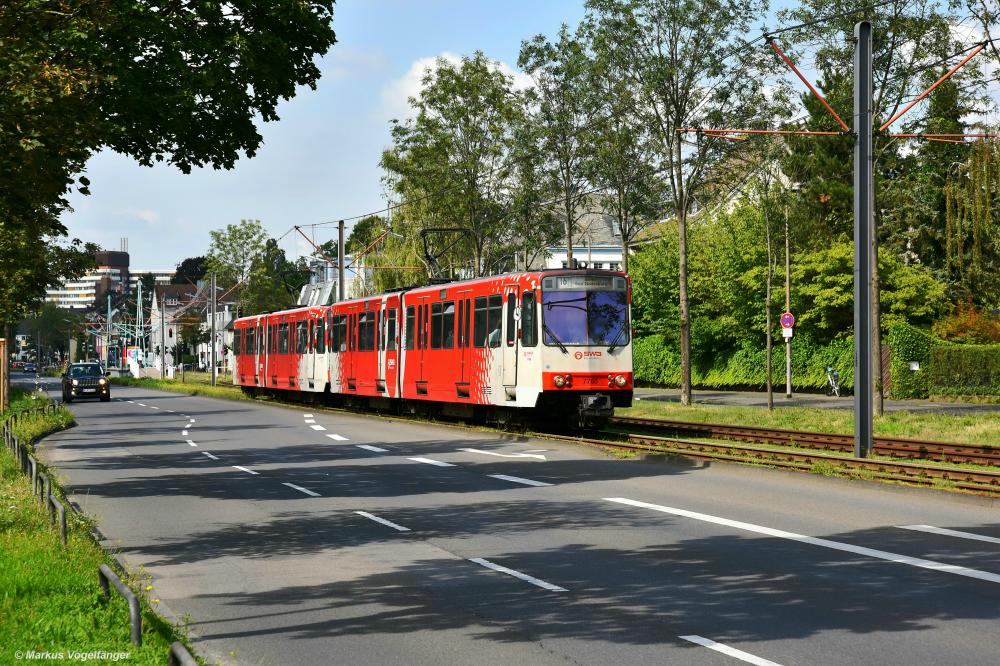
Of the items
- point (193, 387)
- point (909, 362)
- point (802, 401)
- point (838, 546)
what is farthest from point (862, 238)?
point (193, 387)

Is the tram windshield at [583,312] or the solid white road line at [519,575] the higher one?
the tram windshield at [583,312]

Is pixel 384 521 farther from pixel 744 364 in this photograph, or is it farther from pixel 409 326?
pixel 744 364

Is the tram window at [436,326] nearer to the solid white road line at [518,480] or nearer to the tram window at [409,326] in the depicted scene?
the tram window at [409,326]

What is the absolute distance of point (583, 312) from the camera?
27250 mm

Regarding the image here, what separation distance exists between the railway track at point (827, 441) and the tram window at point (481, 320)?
4.52m

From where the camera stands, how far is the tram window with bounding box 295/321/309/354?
4678 centimetres

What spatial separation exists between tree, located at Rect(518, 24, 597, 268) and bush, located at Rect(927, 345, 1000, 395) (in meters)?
14.2

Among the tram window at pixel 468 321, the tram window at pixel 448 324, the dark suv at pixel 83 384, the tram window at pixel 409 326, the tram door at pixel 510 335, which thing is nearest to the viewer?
the tram door at pixel 510 335

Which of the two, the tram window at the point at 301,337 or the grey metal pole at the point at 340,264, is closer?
the tram window at the point at 301,337

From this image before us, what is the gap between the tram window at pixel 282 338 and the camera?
164 feet

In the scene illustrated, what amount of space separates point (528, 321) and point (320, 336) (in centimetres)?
1900

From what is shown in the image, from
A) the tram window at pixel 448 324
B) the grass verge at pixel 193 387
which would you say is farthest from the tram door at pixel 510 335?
the grass verge at pixel 193 387

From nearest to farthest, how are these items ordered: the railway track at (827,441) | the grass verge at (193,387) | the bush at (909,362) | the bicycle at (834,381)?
the railway track at (827,441), the bush at (909,362), the bicycle at (834,381), the grass verge at (193,387)

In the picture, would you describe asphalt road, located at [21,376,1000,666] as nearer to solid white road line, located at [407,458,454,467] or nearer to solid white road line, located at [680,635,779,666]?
solid white road line, located at [680,635,779,666]
